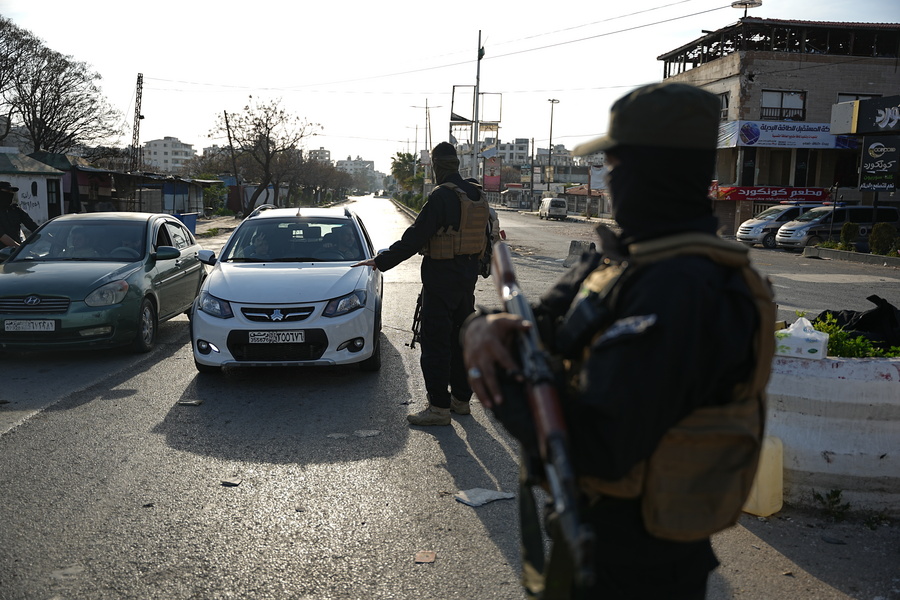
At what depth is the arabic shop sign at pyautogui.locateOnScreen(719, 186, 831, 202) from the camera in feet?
135

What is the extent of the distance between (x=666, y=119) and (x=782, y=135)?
44.6 m

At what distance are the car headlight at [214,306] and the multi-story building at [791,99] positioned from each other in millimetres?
38385

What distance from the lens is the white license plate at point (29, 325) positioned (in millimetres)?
8016

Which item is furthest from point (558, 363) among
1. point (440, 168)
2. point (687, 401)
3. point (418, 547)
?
point (440, 168)

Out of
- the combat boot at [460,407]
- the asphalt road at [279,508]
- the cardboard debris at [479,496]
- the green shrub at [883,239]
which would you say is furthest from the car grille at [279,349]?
the green shrub at [883,239]

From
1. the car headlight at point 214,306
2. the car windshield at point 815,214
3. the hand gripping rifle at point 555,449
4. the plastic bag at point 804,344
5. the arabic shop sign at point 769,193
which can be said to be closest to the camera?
the hand gripping rifle at point 555,449

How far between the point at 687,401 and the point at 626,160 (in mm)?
537

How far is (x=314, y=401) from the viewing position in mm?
6742

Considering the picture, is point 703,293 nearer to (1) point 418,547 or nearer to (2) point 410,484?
(1) point 418,547

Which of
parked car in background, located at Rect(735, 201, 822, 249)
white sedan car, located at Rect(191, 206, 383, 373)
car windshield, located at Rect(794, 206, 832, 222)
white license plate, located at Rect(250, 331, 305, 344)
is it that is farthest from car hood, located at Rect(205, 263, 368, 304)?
parked car in background, located at Rect(735, 201, 822, 249)

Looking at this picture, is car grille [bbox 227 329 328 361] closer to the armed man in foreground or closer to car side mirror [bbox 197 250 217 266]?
car side mirror [bbox 197 250 217 266]

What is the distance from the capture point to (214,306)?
23.8 feet

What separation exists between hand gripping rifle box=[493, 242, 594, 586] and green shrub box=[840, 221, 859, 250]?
87.6 ft

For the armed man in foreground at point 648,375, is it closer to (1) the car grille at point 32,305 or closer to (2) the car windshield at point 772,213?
(1) the car grille at point 32,305
